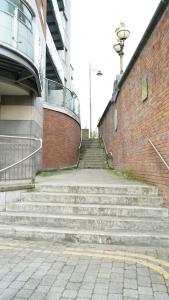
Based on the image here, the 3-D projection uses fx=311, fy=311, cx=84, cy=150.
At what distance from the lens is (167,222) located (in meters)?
6.06

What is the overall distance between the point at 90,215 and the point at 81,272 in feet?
7.49

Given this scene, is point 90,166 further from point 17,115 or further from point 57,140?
point 17,115

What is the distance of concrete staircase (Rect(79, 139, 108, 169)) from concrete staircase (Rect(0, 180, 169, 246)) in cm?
933

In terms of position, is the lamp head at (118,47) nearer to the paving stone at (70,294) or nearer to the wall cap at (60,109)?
the wall cap at (60,109)

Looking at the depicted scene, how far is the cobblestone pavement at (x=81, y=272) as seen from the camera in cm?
369

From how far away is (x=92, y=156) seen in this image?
1959cm

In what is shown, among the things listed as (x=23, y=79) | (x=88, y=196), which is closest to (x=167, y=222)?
(x=88, y=196)

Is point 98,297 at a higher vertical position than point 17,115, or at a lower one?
lower

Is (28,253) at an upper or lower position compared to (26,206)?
lower

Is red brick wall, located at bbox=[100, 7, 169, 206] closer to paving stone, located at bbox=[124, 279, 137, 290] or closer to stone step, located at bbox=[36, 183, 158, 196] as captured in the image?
stone step, located at bbox=[36, 183, 158, 196]

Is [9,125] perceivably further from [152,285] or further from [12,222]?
[152,285]

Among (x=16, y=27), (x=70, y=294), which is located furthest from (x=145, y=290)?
(x=16, y=27)

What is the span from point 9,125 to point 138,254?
7560 millimetres

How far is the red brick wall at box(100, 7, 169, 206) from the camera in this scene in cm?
664
